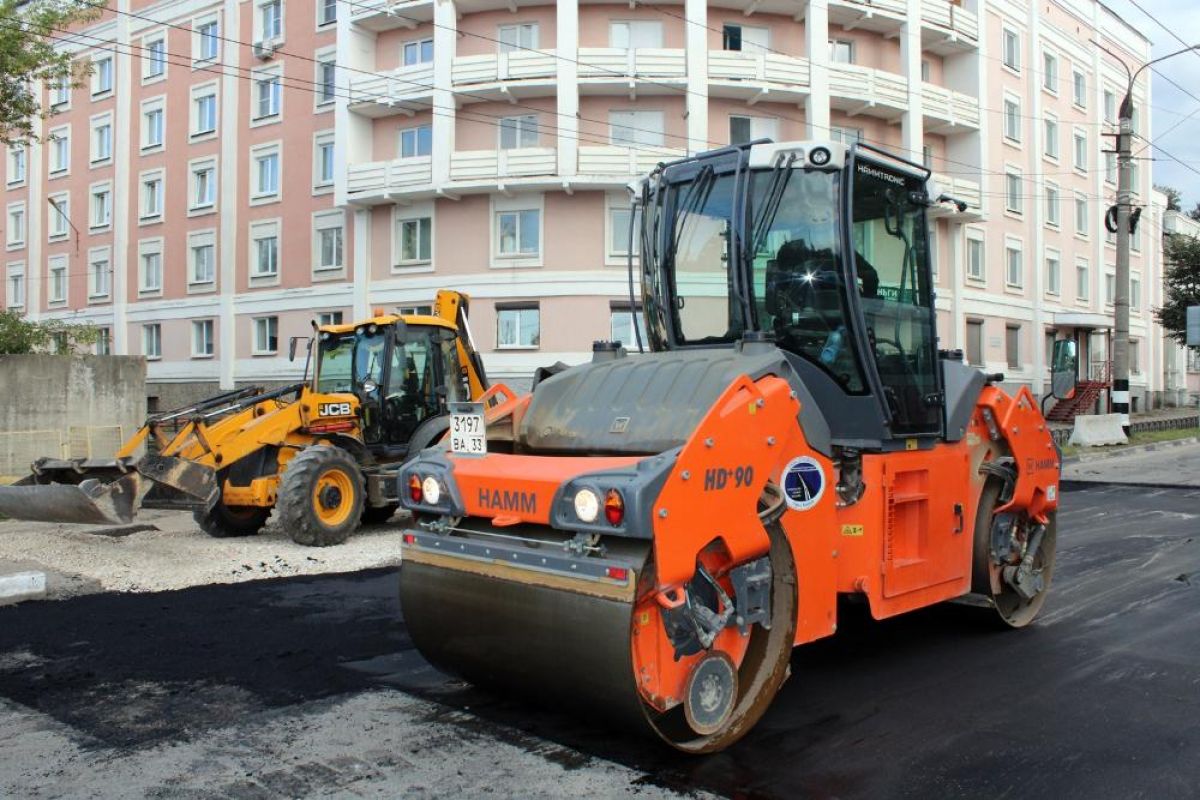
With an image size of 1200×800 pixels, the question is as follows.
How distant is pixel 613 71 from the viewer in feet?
86.6

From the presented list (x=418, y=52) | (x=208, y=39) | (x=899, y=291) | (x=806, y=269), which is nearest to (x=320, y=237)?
(x=418, y=52)

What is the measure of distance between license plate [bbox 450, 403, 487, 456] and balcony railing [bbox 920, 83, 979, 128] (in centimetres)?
2855

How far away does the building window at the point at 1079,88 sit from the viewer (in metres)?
38.8

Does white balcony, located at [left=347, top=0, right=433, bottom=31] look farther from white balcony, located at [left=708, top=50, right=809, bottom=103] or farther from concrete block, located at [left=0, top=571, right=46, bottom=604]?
concrete block, located at [left=0, top=571, right=46, bottom=604]

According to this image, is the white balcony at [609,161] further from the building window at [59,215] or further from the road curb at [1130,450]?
the building window at [59,215]

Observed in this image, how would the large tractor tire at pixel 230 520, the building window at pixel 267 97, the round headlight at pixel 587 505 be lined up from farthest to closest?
the building window at pixel 267 97, the large tractor tire at pixel 230 520, the round headlight at pixel 587 505

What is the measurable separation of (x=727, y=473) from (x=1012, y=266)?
3469cm

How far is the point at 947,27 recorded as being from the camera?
101ft

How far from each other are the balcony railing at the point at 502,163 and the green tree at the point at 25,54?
9.93 meters

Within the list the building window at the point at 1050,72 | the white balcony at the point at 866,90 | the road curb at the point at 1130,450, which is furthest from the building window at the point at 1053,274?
the road curb at the point at 1130,450

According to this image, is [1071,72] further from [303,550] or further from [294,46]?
[303,550]

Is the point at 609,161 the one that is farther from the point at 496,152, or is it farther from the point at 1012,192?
the point at 1012,192

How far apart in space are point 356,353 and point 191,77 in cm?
2719

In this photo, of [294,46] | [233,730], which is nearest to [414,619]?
[233,730]
